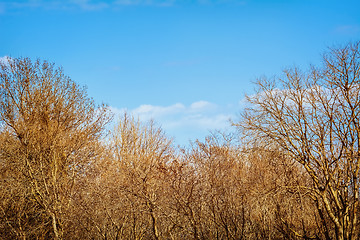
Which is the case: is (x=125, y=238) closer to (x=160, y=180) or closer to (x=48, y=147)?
(x=160, y=180)

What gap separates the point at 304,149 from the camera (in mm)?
9891

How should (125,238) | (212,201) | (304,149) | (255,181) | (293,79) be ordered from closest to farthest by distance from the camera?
1. (304,149)
2. (293,79)
3. (212,201)
4. (255,181)
5. (125,238)

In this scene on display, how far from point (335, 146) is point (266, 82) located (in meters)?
2.68

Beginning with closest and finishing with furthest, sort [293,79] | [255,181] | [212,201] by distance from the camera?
[293,79] → [212,201] → [255,181]

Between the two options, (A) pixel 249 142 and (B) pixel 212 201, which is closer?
(A) pixel 249 142

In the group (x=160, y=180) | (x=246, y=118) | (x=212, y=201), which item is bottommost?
(x=212, y=201)

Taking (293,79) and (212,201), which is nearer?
(293,79)

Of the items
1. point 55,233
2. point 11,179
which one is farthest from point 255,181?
point 11,179

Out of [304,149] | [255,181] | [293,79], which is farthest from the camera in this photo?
[255,181]

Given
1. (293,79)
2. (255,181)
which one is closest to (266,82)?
(293,79)

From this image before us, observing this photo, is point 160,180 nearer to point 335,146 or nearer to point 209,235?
point 209,235

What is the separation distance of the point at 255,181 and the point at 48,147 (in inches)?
331

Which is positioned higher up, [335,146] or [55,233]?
[335,146]

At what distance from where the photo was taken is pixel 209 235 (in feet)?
42.1
